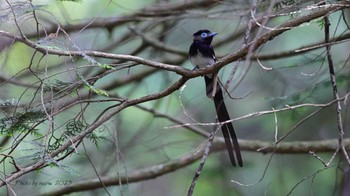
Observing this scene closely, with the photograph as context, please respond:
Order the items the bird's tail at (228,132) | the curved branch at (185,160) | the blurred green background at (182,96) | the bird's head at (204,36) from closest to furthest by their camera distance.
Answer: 1. the bird's tail at (228,132)
2. the bird's head at (204,36)
3. the curved branch at (185,160)
4. the blurred green background at (182,96)

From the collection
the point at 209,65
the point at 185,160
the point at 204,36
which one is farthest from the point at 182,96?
the point at 209,65

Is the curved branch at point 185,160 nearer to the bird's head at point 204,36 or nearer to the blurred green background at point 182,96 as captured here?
the blurred green background at point 182,96

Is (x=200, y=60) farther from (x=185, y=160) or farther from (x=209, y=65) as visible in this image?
(x=185, y=160)

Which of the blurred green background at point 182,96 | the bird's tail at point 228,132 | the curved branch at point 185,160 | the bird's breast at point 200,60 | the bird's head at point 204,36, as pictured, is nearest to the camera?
the bird's tail at point 228,132

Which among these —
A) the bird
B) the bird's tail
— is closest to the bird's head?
the bird

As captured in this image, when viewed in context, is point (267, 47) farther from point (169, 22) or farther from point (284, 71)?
point (169, 22)

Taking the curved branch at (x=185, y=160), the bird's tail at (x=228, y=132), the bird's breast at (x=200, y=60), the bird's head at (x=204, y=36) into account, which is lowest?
the curved branch at (x=185, y=160)

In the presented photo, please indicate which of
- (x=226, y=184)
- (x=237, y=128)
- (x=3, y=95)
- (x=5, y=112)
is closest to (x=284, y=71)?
(x=237, y=128)

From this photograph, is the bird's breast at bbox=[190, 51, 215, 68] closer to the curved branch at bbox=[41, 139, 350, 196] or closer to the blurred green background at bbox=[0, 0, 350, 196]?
the blurred green background at bbox=[0, 0, 350, 196]

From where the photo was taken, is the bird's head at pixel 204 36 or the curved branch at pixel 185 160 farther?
the curved branch at pixel 185 160

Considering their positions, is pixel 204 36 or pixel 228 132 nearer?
pixel 228 132

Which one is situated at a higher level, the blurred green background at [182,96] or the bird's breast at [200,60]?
the bird's breast at [200,60]

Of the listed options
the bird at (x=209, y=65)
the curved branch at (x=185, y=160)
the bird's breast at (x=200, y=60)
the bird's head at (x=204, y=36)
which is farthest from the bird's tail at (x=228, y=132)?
the curved branch at (x=185, y=160)

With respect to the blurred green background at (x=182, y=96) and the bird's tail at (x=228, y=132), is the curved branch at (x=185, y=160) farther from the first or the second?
the bird's tail at (x=228, y=132)
